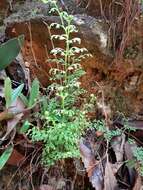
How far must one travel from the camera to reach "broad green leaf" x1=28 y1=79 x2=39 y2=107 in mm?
1562

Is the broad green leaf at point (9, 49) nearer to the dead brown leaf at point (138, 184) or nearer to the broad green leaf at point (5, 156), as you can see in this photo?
the broad green leaf at point (5, 156)

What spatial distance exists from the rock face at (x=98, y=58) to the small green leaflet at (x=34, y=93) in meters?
0.29

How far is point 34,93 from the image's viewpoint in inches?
61.8

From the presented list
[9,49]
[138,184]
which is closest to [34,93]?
[9,49]

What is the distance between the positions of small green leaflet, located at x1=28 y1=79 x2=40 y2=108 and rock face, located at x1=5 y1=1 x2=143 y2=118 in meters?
0.29

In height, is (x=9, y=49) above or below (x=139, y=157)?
above

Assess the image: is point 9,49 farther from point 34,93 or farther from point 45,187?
point 45,187

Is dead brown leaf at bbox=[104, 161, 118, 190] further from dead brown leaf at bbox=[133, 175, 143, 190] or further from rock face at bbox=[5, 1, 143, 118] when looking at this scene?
rock face at bbox=[5, 1, 143, 118]

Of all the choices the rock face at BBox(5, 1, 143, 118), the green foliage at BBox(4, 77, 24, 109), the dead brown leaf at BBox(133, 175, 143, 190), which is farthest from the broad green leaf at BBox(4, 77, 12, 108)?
the dead brown leaf at BBox(133, 175, 143, 190)

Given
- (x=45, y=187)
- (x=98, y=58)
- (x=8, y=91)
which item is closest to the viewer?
(x=8, y=91)

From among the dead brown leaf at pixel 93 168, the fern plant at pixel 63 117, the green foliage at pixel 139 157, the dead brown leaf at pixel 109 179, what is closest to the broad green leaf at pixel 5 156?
the fern plant at pixel 63 117

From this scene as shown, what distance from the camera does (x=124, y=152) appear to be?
1.75 meters

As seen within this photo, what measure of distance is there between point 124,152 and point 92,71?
1.36 ft

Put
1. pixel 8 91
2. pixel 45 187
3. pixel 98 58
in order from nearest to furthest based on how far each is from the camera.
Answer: pixel 8 91 < pixel 45 187 < pixel 98 58
